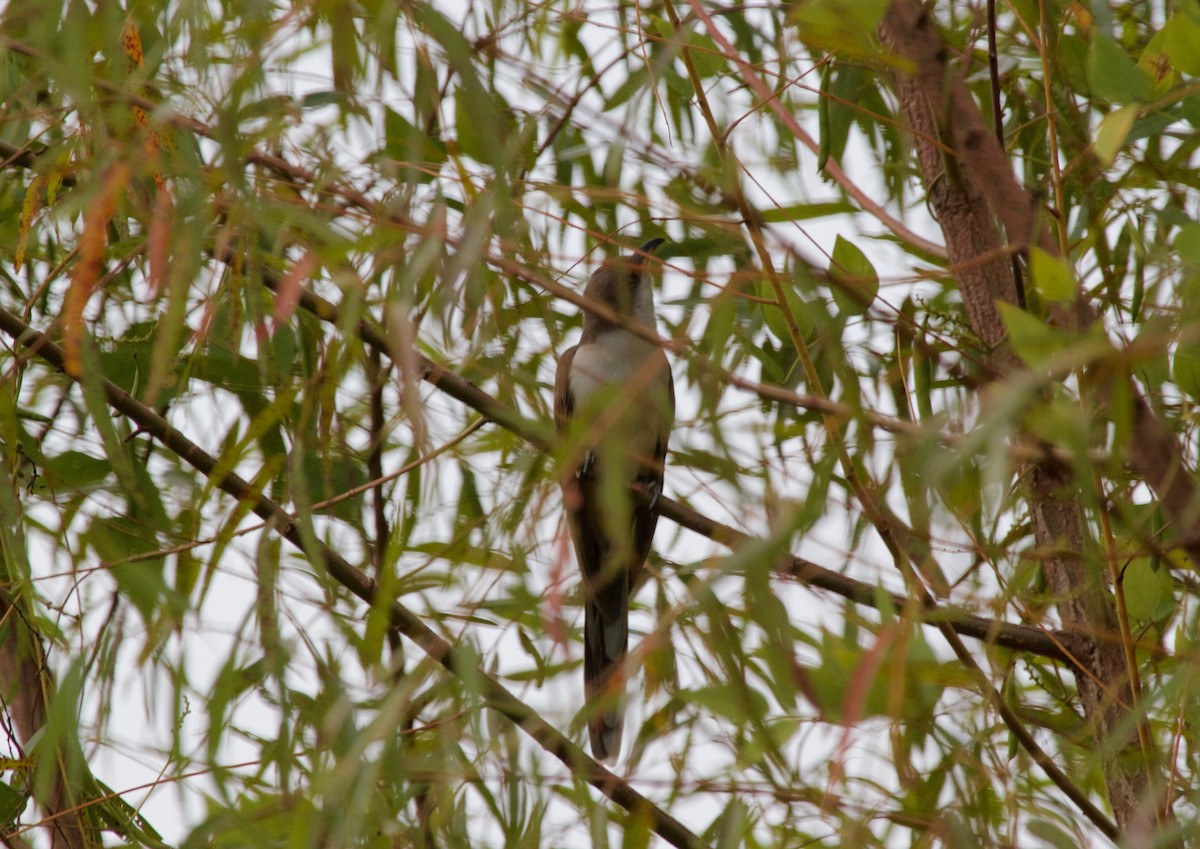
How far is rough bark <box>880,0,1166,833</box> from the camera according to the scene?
4.69ft

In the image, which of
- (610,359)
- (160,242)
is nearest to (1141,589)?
(160,242)

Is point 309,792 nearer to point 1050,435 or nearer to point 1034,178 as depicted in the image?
point 1050,435

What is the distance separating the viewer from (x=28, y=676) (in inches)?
89.5

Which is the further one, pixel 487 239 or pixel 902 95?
pixel 902 95

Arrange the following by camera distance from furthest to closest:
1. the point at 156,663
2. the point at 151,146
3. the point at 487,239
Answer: the point at 156,663 → the point at 151,146 → the point at 487,239

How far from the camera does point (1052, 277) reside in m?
1.21

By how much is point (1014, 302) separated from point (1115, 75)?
1.99ft

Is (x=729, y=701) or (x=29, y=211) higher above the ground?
(x=29, y=211)

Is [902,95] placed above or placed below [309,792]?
above

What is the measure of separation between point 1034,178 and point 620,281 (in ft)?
3.66

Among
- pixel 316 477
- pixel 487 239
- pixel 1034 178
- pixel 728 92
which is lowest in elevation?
pixel 487 239

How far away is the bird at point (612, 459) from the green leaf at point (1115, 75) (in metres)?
0.56

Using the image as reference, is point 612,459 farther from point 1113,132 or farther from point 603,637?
point 603,637

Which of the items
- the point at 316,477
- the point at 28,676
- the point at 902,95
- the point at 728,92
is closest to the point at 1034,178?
the point at 902,95
